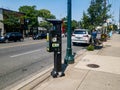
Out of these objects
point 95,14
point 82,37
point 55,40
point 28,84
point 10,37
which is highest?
point 95,14

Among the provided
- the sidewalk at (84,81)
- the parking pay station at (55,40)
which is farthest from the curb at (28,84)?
the parking pay station at (55,40)

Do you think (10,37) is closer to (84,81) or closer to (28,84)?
(28,84)

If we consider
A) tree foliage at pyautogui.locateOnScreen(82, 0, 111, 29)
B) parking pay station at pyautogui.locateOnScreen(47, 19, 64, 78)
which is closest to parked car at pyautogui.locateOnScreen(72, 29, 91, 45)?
tree foliage at pyautogui.locateOnScreen(82, 0, 111, 29)

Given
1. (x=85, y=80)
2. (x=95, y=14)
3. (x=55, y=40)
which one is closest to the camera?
(x=85, y=80)

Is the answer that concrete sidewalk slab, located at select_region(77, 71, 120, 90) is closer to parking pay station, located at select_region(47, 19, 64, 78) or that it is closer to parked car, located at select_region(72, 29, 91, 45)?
parking pay station, located at select_region(47, 19, 64, 78)

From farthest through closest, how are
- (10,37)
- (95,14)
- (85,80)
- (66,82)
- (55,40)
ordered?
1. (10,37)
2. (95,14)
3. (55,40)
4. (85,80)
5. (66,82)

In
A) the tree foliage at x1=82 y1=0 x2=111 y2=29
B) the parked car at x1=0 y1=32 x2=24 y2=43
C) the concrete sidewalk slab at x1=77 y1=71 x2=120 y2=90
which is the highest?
the tree foliage at x1=82 y1=0 x2=111 y2=29

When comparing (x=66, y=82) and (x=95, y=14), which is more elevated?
(x=95, y=14)

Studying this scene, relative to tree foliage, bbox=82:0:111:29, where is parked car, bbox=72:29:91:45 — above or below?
below

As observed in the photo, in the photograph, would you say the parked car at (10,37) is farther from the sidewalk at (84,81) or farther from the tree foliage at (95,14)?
the sidewalk at (84,81)

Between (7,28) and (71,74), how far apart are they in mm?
39590

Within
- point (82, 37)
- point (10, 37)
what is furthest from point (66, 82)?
point (10, 37)

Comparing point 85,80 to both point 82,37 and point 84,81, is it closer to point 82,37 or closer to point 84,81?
point 84,81

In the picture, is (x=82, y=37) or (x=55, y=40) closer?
(x=55, y=40)
